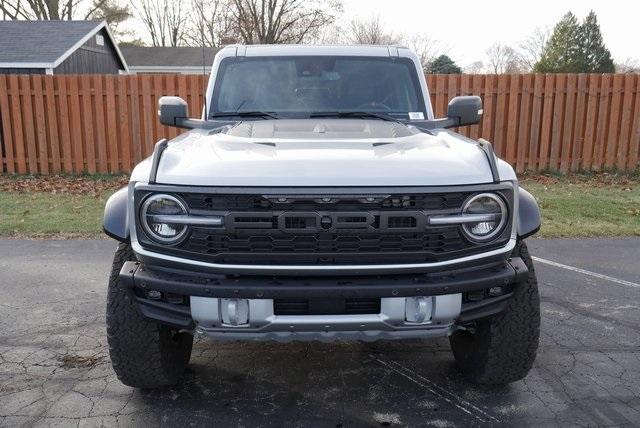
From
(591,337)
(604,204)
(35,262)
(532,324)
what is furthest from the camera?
(604,204)

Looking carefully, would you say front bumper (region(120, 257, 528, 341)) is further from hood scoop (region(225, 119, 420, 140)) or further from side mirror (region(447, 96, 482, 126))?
side mirror (region(447, 96, 482, 126))

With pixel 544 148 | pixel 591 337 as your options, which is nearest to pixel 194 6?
pixel 544 148


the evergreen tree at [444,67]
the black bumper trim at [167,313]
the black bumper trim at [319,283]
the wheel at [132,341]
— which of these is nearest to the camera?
the black bumper trim at [319,283]

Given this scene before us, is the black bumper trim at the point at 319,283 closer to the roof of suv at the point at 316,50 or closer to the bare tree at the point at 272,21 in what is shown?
the roof of suv at the point at 316,50

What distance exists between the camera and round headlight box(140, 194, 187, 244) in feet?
8.18

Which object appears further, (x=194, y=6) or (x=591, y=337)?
(x=194, y=6)

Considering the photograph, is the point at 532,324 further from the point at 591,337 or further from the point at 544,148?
the point at 544,148

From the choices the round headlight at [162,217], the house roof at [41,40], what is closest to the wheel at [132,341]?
the round headlight at [162,217]

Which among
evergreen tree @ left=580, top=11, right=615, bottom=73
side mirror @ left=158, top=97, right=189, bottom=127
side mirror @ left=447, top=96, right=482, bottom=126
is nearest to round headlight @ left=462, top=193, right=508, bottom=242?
side mirror @ left=447, top=96, right=482, bottom=126

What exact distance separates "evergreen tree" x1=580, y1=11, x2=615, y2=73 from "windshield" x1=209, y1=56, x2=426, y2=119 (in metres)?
36.8

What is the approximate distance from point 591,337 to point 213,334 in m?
2.74

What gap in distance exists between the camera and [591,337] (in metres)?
3.89

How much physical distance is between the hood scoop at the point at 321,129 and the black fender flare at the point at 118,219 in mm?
726

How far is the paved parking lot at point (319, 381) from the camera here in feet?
9.44
